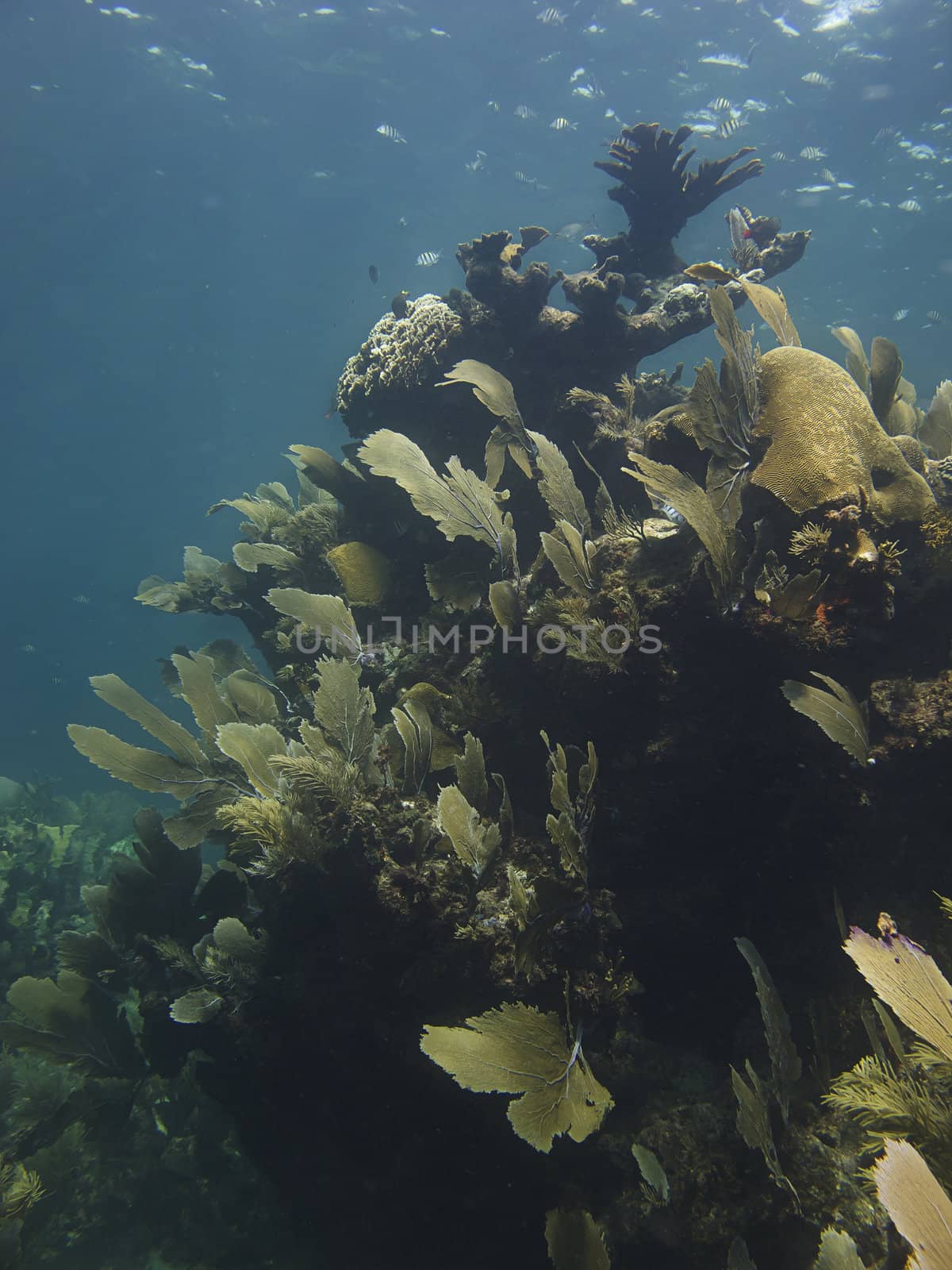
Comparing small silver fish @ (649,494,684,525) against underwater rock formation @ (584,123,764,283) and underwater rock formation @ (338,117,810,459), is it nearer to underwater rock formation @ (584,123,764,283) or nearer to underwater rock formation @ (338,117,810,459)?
underwater rock formation @ (338,117,810,459)

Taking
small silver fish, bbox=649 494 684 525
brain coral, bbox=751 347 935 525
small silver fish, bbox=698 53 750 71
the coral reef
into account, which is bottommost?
the coral reef

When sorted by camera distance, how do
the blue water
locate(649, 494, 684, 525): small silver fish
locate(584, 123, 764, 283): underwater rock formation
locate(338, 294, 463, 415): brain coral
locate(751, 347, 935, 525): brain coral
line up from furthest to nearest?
the blue water
locate(584, 123, 764, 283): underwater rock formation
locate(338, 294, 463, 415): brain coral
locate(649, 494, 684, 525): small silver fish
locate(751, 347, 935, 525): brain coral

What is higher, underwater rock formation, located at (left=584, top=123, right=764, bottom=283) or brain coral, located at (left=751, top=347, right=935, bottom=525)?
underwater rock formation, located at (left=584, top=123, right=764, bottom=283)

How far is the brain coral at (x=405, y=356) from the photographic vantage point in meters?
5.16

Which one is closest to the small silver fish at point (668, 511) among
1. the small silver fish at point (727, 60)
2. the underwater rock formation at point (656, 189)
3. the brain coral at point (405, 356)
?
the brain coral at point (405, 356)

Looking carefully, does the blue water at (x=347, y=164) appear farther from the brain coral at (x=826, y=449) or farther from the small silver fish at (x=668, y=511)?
the small silver fish at (x=668, y=511)

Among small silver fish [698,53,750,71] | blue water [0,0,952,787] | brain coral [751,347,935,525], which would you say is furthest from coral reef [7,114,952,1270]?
blue water [0,0,952,787]

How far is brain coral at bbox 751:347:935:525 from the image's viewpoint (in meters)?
2.87

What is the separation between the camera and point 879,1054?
6.64 ft

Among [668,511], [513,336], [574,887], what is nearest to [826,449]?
[668,511]

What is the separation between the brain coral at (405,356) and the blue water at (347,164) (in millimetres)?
18279

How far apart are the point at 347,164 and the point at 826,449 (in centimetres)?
3356

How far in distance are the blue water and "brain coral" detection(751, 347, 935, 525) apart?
65.0ft

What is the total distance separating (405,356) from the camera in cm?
516
